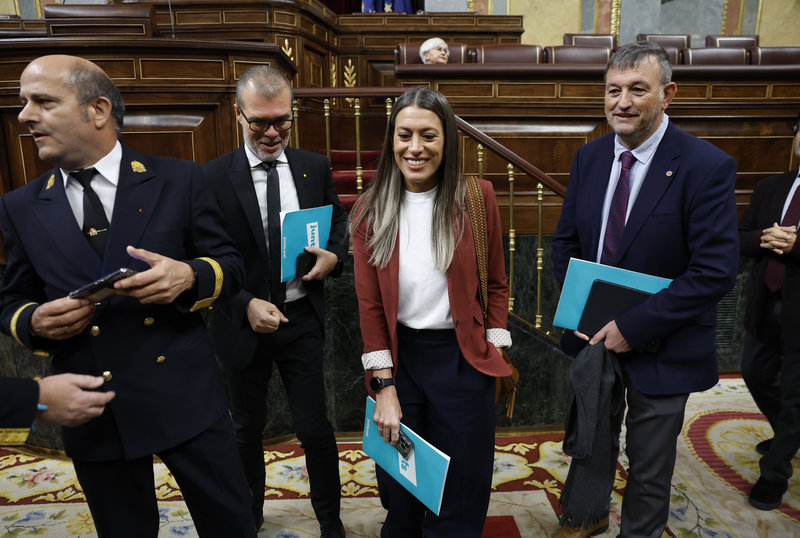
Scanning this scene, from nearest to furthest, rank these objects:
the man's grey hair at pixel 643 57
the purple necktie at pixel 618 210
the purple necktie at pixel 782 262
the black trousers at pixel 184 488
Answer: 1. the black trousers at pixel 184 488
2. the man's grey hair at pixel 643 57
3. the purple necktie at pixel 618 210
4. the purple necktie at pixel 782 262

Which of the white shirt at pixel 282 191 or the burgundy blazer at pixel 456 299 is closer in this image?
the burgundy blazer at pixel 456 299

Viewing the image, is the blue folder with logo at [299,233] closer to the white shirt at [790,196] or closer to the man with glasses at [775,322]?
the man with glasses at [775,322]

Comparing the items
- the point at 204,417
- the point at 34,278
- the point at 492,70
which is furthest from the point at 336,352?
the point at 492,70

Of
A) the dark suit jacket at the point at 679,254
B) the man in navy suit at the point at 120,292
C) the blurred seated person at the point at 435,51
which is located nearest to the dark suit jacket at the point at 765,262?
the dark suit jacket at the point at 679,254

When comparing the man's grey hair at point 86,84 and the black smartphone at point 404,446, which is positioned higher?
the man's grey hair at point 86,84

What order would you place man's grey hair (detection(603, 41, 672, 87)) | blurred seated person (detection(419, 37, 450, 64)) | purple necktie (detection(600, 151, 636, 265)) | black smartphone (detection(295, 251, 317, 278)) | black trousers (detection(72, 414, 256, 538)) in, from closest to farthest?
black trousers (detection(72, 414, 256, 538)), man's grey hair (detection(603, 41, 672, 87)), purple necktie (detection(600, 151, 636, 265)), black smartphone (detection(295, 251, 317, 278)), blurred seated person (detection(419, 37, 450, 64))

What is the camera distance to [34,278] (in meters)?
1.31

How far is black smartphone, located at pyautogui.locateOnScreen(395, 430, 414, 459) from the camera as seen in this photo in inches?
55.8

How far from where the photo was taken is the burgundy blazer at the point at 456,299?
57.4 inches

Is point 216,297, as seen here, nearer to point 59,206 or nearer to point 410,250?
point 59,206

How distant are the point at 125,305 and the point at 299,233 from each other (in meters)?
0.59

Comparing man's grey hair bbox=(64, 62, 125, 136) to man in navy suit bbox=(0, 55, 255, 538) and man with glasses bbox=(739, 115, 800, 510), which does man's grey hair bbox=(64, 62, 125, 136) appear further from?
man with glasses bbox=(739, 115, 800, 510)

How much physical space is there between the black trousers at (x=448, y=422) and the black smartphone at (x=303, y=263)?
434 millimetres

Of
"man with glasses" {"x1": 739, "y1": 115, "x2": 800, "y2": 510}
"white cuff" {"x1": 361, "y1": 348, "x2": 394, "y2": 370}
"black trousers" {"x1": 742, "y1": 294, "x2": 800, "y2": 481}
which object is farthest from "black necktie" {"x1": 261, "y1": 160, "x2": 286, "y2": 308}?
"black trousers" {"x1": 742, "y1": 294, "x2": 800, "y2": 481}
